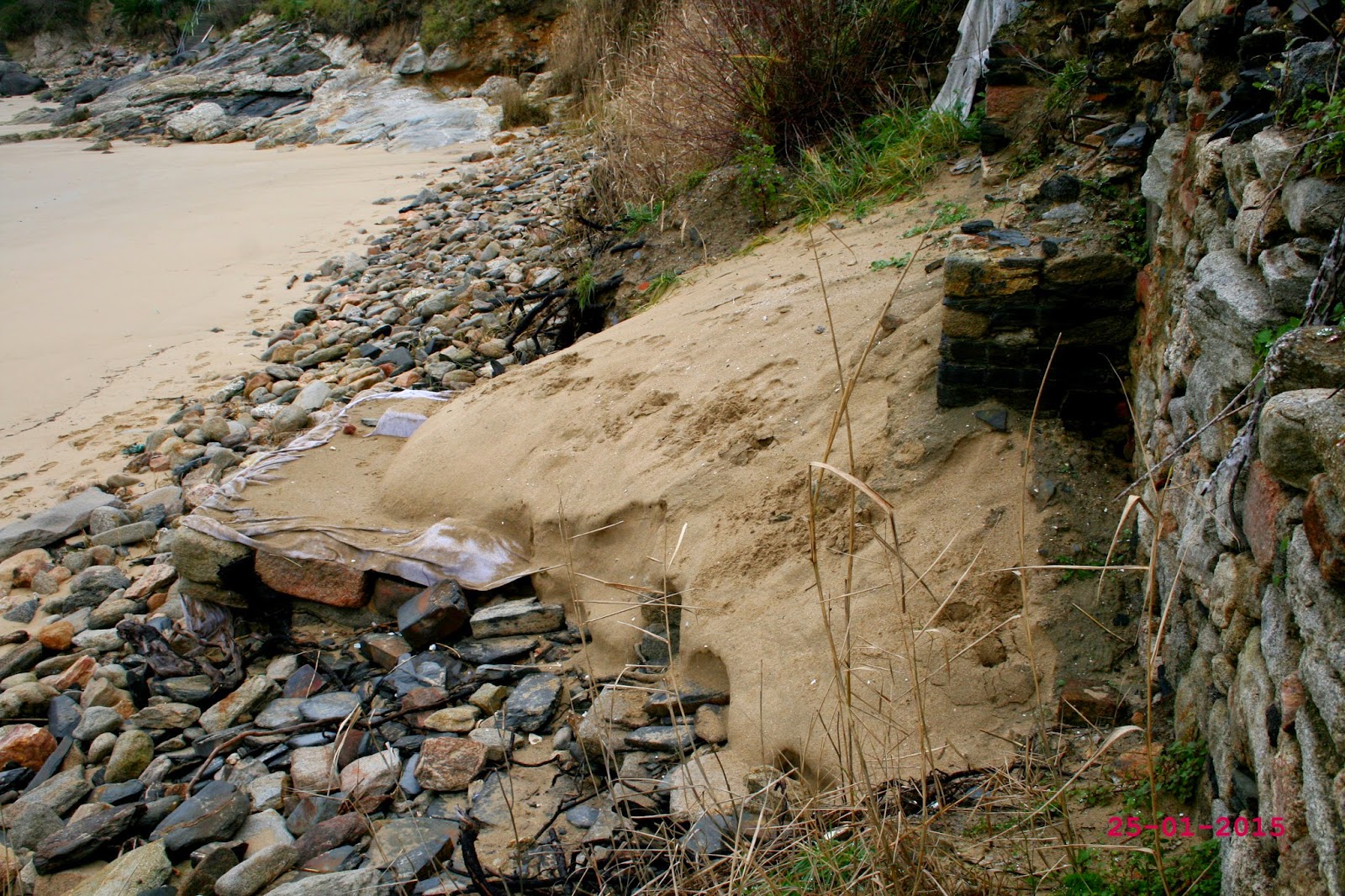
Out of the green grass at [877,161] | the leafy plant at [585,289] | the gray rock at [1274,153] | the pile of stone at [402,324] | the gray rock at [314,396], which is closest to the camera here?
the gray rock at [1274,153]

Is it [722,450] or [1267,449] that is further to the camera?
[722,450]

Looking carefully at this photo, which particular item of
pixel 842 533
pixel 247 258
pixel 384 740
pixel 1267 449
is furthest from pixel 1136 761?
pixel 247 258

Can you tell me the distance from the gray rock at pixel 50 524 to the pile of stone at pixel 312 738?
279 mm

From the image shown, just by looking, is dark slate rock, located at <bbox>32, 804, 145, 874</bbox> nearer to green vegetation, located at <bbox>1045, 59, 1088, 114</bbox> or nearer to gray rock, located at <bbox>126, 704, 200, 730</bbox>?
gray rock, located at <bbox>126, 704, 200, 730</bbox>

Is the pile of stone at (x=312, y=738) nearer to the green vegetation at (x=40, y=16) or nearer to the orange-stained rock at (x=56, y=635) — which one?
the orange-stained rock at (x=56, y=635)

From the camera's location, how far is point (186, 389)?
6.08 m

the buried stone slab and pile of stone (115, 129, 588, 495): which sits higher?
pile of stone (115, 129, 588, 495)

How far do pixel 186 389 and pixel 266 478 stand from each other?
8.48ft

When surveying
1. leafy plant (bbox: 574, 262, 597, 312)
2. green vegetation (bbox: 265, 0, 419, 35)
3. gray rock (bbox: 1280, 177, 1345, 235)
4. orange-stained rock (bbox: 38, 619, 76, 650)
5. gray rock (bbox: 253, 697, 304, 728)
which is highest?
green vegetation (bbox: 265, 0, 419, 35)

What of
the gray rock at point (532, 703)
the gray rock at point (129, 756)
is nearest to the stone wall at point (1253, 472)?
the gray rock at point (532, 703)

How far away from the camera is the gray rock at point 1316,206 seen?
1445 mm

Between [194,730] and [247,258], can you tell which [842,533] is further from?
[247,258]

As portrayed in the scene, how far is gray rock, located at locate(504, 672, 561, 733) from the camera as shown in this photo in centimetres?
288
